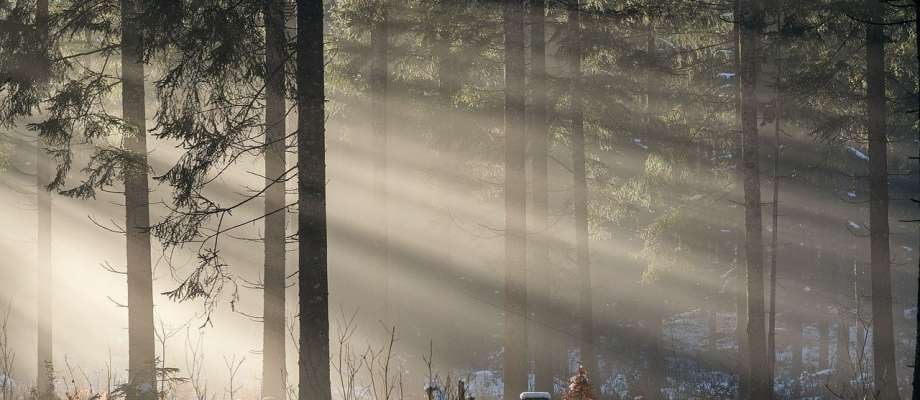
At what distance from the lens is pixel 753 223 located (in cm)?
1465

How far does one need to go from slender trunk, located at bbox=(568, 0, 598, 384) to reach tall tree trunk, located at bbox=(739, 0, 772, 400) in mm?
3578

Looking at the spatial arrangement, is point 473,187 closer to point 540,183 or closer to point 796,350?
point 540,183

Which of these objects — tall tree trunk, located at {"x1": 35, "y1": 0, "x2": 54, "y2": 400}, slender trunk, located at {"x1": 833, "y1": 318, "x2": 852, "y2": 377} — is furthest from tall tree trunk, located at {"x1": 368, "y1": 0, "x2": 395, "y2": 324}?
slender trunk, located at {"x1": 833, "y1": 318, "x2": 852, "y2": 377}

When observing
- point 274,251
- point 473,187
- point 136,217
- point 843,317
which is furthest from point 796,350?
point 136,217

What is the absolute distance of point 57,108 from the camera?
10.2 metres

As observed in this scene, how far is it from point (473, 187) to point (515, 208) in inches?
354

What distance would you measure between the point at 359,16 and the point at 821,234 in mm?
19088

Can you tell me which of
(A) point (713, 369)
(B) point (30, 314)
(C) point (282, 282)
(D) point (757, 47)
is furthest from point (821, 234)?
(B) point (30, 314)

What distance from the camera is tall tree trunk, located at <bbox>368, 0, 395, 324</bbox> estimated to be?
19906 mm

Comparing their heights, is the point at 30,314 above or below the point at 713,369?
above

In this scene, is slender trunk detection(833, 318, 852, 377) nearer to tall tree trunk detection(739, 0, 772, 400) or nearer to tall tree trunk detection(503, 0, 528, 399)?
tall tree trunk detection(739, 0, 772, 400)

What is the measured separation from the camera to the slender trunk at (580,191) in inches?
661

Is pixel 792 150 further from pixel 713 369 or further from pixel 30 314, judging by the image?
pixel 30 314

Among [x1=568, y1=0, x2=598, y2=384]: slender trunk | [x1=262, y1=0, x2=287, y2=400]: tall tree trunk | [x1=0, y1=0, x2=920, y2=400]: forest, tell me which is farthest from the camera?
[x1=568, y1=0, x2=598, y2=384]: slender trunk
